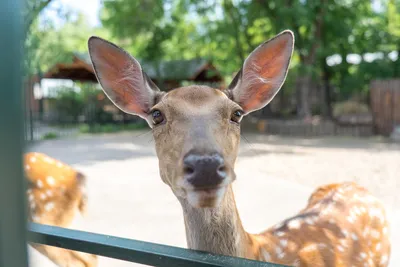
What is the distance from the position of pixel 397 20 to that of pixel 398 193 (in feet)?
Result: 47.7

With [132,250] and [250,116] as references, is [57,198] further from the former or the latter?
[250,116]

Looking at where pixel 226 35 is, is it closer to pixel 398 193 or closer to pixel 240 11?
pixel 240 11

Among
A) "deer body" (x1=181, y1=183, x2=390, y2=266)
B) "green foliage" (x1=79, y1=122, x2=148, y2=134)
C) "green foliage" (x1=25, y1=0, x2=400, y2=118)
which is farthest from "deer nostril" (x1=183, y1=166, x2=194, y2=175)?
"green foliage" (x1=79, y1=122, x2=148, y2=134)

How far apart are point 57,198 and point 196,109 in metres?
2.36

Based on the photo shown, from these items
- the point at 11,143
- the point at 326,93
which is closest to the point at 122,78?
the point at 11,143

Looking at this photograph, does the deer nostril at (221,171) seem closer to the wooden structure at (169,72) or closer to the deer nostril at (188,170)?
the deer nostril at (188,170)

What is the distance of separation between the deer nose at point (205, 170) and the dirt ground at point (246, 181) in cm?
73

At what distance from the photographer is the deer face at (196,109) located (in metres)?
1.28

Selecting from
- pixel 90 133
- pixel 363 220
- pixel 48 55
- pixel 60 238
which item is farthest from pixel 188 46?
pixel 60 238

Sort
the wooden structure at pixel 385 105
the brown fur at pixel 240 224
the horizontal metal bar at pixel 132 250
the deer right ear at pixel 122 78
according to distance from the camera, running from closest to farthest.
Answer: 1. the horizontal metal bar at pixel 132 250
2. the brown fur at pixel 240 224
3. the deer right ear at pixel 122 78
4. the wooden structure at pixel 385 105

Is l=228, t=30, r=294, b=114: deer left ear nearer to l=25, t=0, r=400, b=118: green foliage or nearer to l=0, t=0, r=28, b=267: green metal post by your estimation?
l=0, t=0, r=28, b=267: green metal post

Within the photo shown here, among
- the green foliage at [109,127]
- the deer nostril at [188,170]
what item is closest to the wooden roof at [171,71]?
the green foliage at [109,127]

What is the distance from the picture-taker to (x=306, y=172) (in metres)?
7.52

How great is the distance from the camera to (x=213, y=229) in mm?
1618
